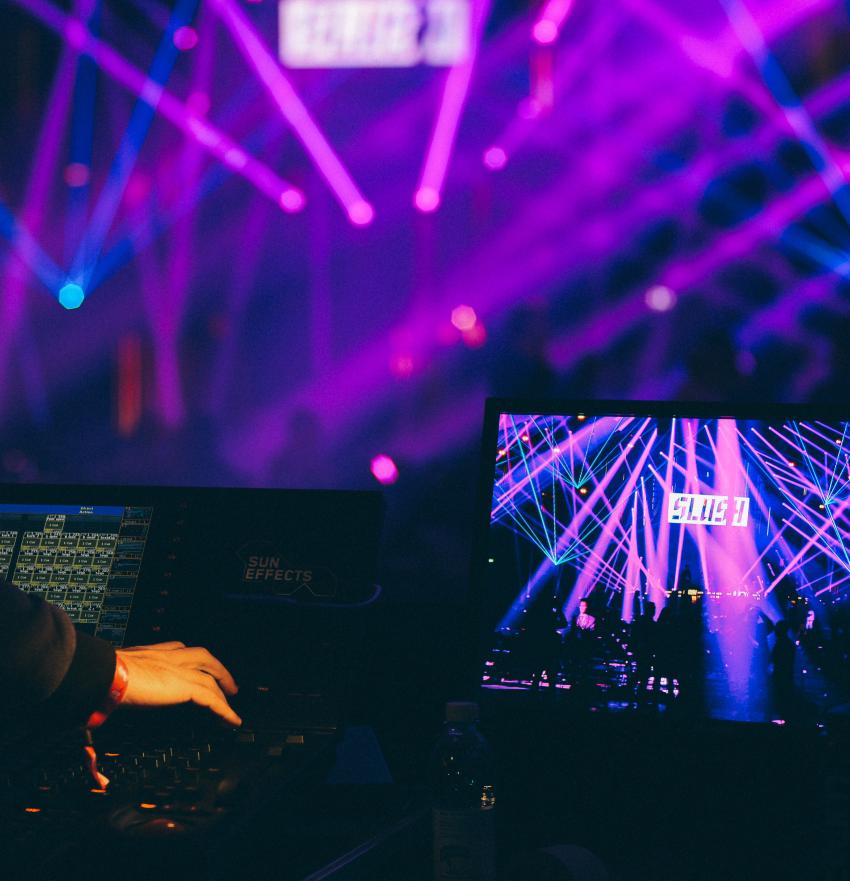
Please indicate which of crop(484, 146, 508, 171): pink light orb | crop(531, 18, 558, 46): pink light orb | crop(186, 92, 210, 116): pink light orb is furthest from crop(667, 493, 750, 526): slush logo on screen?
crop(186, 92, 210, 116): pink light orb

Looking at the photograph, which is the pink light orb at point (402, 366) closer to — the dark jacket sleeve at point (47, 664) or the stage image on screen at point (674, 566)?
the stage image on screen at point (674, 566)

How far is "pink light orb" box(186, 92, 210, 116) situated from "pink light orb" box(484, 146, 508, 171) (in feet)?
1.80

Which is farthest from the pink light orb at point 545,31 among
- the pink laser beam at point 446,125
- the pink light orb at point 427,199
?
the pink light orb at point 427,199

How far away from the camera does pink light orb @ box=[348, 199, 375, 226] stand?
1617mm

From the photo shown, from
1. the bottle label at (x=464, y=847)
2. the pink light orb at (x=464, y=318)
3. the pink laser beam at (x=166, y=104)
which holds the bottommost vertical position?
the bottle label at (x=464, y=847)

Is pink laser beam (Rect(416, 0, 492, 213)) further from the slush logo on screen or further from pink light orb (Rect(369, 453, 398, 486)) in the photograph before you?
the slush logo on screen

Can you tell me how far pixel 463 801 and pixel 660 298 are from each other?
2.82 ft

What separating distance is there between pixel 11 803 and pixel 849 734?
76cm

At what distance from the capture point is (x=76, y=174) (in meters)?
1.73

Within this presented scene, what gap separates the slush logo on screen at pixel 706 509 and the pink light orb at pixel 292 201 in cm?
88

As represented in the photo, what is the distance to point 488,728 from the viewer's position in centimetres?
115

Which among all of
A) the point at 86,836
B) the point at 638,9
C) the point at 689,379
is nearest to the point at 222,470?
the point at 689,379

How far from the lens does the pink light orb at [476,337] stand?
1.55 m

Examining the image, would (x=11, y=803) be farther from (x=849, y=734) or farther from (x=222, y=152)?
(x=222, y=152)
